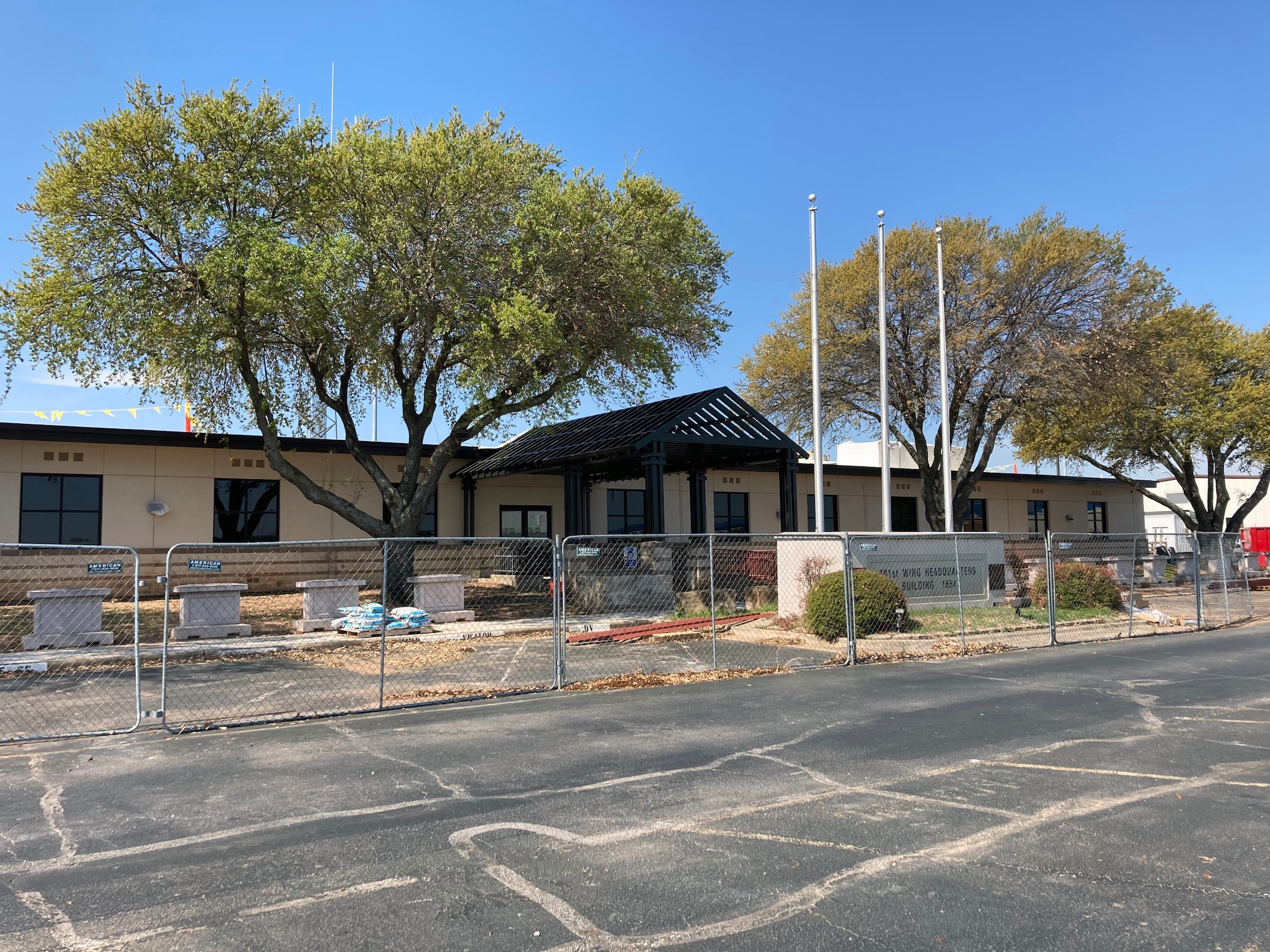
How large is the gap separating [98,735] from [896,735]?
303 inches

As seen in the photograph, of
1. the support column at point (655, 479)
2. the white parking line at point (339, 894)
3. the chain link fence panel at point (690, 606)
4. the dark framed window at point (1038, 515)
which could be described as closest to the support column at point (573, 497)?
the chain link fence panel at point (690, 606)

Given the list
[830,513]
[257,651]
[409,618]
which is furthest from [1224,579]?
[257,651]

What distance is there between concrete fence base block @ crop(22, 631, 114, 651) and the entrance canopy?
34.9 ft

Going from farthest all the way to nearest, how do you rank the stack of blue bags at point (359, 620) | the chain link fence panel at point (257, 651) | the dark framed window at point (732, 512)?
the dark framed window at point (732, 512) → the stack of blue bags at point (359, 620) → the chain link fence panel at point (257, 651)

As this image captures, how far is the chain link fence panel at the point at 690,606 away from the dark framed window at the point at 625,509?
5681 millimetres

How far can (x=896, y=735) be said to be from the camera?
8000mm

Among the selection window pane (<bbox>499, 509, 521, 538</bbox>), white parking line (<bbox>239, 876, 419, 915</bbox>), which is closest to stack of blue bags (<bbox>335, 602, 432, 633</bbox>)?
white parking line (<bbox>239, 876, 419, 915</bbox>)

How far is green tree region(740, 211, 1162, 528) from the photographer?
26250mm

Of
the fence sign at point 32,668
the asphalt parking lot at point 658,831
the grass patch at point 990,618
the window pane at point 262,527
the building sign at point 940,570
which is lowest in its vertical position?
the asphalt parking lot at point 658,831

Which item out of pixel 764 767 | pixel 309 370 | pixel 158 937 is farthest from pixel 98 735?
pixel 309 370

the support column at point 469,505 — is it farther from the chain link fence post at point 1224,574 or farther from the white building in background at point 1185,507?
the white building in background at point 1185,507

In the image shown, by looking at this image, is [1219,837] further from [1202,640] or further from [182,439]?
[182,439]

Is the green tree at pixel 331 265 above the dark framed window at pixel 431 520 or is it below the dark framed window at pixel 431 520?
above

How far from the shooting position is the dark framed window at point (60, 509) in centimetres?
2231
